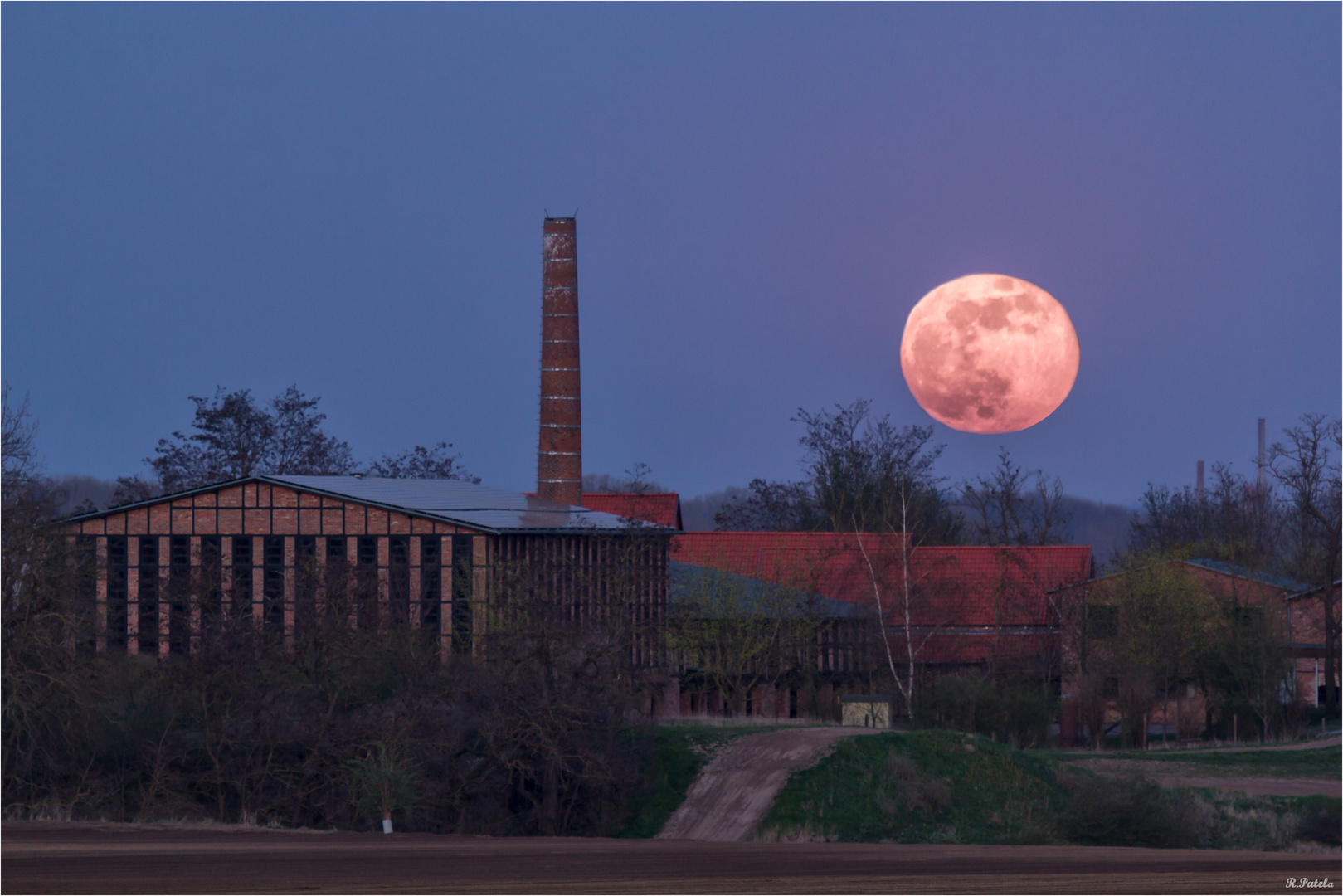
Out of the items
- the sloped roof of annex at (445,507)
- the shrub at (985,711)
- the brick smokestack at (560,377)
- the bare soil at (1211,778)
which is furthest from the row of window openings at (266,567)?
the bare soil at (1211,778)

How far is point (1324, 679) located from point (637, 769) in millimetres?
30673

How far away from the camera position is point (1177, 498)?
2906 inches

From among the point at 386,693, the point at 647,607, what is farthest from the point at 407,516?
the point at 386,693

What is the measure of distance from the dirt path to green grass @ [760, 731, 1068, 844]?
11.6 inches

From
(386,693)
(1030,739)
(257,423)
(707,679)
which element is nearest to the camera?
(386,693)

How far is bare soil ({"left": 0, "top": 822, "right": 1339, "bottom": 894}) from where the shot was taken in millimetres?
10742

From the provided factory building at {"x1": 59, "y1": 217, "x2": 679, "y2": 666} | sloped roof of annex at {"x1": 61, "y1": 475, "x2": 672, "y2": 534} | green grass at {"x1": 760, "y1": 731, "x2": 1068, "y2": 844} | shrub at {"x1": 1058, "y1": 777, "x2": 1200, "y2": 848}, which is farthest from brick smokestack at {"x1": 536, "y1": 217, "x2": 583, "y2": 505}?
shrub at {"x1": 1058, "y1": 777, "x2": 1200, "y2": 848}

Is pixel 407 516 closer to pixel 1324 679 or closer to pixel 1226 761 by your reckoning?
pixel 1226 761

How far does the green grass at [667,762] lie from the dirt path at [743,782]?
0.58 feet

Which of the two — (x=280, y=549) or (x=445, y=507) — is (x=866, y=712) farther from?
(x=280, y=549)

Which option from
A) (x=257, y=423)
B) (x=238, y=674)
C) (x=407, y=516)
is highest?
(x=257, y=423)

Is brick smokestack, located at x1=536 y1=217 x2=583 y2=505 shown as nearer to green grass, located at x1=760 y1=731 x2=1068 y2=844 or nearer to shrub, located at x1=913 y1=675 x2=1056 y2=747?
shrub, located at x1=913 y1=675 x2=1056 y2=747

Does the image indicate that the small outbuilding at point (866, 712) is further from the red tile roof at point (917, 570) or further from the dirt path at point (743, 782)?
the red tile roof at point (917, 570)

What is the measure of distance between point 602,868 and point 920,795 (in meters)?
8.80
